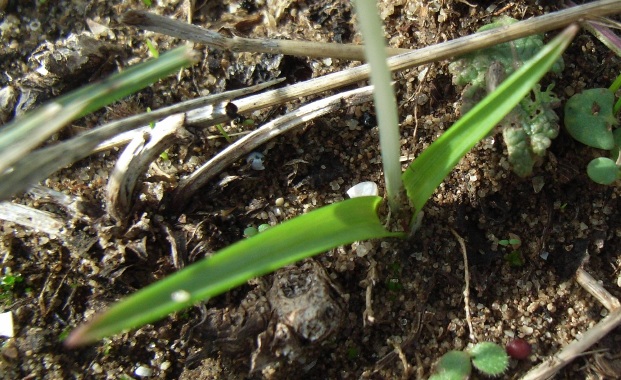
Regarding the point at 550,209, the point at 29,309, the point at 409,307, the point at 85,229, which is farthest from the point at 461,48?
the point at 29,309

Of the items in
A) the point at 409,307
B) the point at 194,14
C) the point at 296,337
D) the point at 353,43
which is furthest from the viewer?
the point at 194,14

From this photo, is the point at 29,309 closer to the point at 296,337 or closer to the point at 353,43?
the point at 296,337

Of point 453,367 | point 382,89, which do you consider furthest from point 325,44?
point 453,367

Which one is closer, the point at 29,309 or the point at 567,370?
the point at 567,370

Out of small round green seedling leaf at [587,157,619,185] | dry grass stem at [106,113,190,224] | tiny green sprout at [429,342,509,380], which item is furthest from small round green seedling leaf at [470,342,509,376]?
dry grass stem at [106,113,190,224]

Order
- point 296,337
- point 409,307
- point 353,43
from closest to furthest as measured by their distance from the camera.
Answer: point 296,337
point 409,307
point 353,43

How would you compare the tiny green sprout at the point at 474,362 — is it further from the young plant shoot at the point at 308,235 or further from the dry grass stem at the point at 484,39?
the dry grass stem at the point at 484,39

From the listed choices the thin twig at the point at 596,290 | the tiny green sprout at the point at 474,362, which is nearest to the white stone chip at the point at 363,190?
the tiny green sprout at the point at 474,362

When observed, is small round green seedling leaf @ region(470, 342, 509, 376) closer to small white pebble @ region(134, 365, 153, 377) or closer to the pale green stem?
the pale green stem
